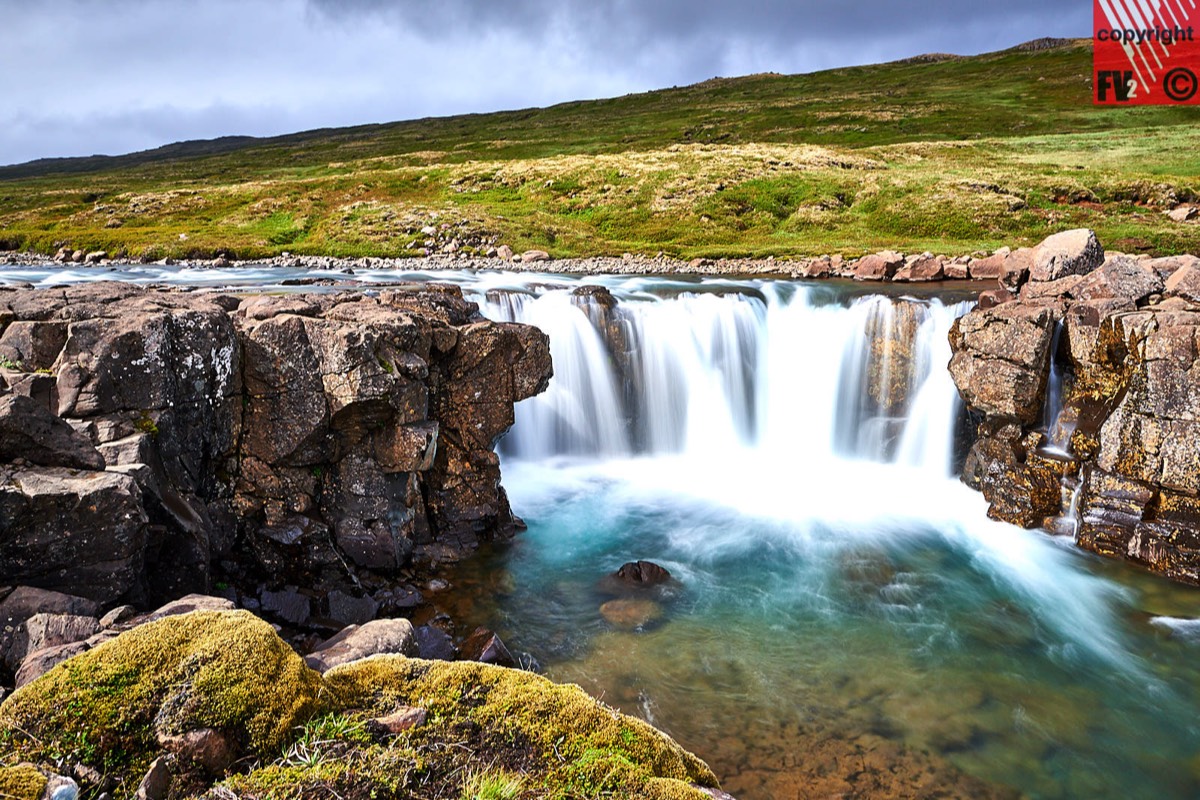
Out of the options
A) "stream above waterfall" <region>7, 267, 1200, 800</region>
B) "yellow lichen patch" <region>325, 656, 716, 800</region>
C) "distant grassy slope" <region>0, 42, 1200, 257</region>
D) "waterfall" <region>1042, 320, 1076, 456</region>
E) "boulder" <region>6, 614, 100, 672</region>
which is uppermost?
"distant grassy slope" <region>0, 42, 1200, 257</region>

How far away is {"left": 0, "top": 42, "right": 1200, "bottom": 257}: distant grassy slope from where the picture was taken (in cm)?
5091

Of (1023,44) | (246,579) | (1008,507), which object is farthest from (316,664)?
(1023,44)

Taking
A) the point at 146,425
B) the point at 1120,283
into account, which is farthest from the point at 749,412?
the point at 146,425

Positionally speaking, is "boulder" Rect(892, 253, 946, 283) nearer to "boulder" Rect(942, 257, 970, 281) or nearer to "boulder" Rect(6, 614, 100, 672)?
"boulder" Rect(942, 257, 970, 281)

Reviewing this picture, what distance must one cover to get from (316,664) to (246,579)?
661cm

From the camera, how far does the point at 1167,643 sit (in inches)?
521

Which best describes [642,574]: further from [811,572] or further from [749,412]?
[749,412]

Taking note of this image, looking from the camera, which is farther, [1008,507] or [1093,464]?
[1008,507]

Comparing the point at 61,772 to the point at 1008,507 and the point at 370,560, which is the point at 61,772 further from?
the point at 1008,507

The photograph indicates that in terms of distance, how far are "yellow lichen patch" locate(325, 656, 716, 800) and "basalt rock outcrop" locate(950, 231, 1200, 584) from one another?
14.8 metres

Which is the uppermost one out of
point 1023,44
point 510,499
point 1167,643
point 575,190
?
point 1023,44

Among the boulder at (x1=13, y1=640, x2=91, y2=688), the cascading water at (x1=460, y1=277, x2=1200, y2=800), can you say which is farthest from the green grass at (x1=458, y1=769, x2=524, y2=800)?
the cascading water at (x1=460, y1=277, x2=1200, y2=800)

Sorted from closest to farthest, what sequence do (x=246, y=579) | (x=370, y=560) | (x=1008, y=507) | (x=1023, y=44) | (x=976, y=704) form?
(x=976, y=704)
(x=246, y=579)
(x=370, y=560)
(x=1008, y=507)
(x=1023, y=44)

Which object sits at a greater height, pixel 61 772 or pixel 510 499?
pixel 61 772
